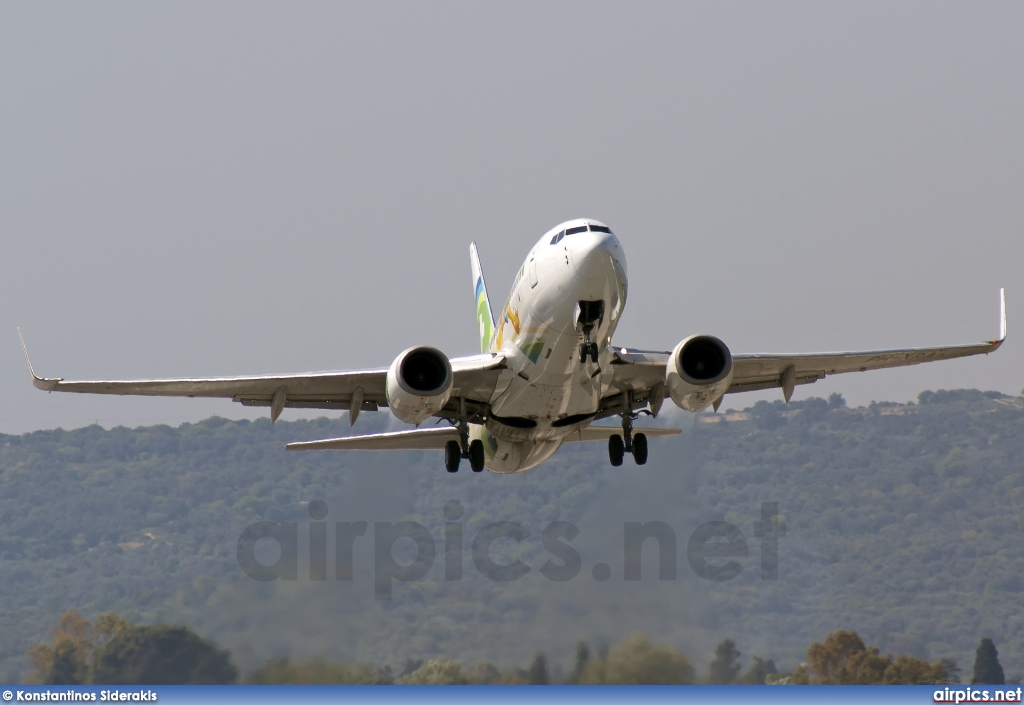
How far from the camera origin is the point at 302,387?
1149 inches

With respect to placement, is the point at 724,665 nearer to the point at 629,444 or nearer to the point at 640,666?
the point at 640,666

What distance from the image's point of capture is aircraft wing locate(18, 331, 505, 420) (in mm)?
27594

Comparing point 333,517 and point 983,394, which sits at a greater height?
point 983,394

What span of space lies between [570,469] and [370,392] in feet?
144

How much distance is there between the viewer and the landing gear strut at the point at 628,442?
29.8 meters

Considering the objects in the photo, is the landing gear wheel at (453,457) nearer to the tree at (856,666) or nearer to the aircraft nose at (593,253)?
the aircraft nose at (593,253)

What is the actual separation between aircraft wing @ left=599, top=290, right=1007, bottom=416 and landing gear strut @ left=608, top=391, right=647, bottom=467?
194 mm

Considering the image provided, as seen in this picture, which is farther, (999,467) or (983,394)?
(983,394)

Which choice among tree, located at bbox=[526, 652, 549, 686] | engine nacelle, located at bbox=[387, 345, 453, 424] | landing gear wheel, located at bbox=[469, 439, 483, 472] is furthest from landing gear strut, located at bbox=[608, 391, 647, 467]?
tree, located at bbox=[526, 652, 549, 686]

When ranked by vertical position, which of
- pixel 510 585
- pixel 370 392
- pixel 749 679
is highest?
pixel 370 392

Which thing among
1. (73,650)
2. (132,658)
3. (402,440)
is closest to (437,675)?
(132,658)

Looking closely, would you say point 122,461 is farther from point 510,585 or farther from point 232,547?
point 510,585

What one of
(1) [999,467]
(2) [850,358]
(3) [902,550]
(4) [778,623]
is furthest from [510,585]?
(1) [999,467]

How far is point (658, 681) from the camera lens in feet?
137
